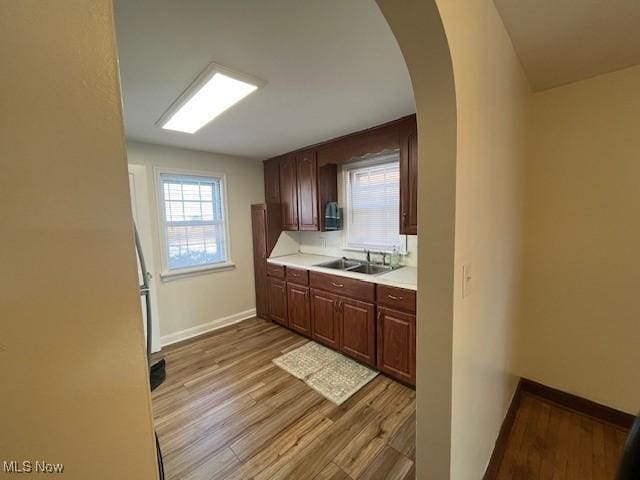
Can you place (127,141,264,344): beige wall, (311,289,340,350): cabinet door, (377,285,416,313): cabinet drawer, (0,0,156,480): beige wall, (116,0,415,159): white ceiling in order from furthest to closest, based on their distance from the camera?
(127,141,264,344): beige wall < (311,289,340,350): cabinet door < (377,285,416,313): cabinet drawer < (116,0,415,159): white ceiling < (0,0,156,480): beige wall

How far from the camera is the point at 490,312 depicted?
136cm

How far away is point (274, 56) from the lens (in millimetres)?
1376

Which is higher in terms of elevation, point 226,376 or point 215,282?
point 215,282

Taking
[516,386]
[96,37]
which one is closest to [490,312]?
[516,386]

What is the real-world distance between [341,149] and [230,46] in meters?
1.69

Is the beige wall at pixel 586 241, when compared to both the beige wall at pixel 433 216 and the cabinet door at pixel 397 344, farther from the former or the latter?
the beige wall at pixel 433 216

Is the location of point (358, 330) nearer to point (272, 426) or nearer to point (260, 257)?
point (272, 426)

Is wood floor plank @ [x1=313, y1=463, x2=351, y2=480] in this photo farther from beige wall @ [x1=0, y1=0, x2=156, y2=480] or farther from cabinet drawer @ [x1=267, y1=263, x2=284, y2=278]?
cabinet drawer @ [x1=267, y1=263, x2=284, y2=278]

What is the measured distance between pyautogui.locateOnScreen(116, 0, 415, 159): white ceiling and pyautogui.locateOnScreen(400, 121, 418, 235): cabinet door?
0.67 feet

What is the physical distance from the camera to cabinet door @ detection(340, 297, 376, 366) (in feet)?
7.82

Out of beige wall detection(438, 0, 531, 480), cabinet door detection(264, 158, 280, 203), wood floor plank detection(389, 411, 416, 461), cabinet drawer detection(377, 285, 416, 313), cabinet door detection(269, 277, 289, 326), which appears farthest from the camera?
cabinet door detection(264, 158, 280, 203)

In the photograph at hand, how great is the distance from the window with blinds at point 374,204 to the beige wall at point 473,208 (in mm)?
1237

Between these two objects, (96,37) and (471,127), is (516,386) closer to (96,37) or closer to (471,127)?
A: (471,127)

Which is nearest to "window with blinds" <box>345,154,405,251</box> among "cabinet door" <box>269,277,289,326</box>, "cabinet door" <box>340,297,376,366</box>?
"cabinet door" <box>340,297,376,366</box>
